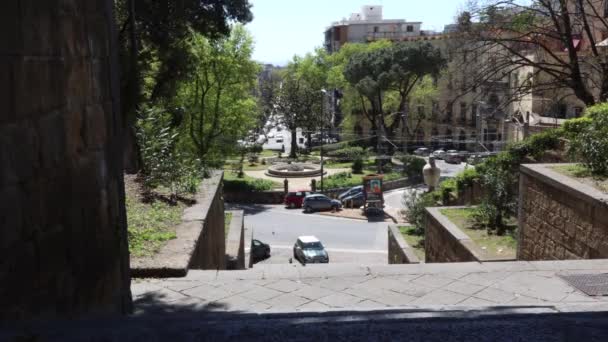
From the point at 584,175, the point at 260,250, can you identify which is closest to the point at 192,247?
the point at 584,175

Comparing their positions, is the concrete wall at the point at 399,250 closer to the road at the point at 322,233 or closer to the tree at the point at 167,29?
the road at the point at 322,233

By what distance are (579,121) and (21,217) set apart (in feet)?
33.2

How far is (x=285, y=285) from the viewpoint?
19.0 feet

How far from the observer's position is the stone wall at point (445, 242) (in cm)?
1014

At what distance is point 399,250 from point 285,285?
30.2ft

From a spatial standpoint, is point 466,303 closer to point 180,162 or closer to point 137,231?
point 137,231

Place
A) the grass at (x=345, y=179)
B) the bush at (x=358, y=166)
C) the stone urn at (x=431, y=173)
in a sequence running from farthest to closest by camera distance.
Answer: the bush at (x=358, y=166), the grass at (x=345, y=179), the stone urn at (x=431, y=173)

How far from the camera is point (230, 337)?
11.1ft

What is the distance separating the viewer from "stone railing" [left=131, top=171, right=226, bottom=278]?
5945 millimetres

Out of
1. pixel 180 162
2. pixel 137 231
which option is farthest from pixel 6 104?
pixel 180 162

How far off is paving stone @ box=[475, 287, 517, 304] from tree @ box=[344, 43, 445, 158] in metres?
41.5

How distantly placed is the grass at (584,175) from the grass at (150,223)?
16.8 feet

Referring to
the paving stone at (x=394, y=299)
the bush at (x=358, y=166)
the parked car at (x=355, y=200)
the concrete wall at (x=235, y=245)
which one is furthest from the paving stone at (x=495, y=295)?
the bush at (x=358, y=166)

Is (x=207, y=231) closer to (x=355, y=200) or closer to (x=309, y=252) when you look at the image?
(x=309, y=252)
